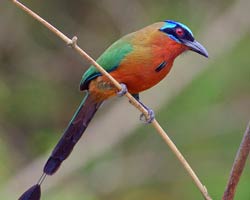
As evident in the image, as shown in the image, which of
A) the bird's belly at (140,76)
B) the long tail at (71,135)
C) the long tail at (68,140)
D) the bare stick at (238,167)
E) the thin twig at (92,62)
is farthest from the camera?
the bird's belly at (140,76)

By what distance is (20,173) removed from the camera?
246 inches

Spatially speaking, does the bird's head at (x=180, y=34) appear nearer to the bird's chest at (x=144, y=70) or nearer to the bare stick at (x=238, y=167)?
the bird's chest at (x=144, y=70)

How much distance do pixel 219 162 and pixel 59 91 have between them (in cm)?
149

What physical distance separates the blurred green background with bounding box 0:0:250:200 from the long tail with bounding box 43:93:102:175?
2900 mm

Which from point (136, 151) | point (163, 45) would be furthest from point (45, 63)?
point (163, 45)

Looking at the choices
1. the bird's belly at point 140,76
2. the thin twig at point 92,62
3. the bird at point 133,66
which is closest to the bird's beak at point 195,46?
the bird at point 133,66

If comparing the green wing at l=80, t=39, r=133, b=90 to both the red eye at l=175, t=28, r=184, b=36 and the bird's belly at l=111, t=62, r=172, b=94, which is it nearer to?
the bird's belly at l=111, t=62, r=172, b=94

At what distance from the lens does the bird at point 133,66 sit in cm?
297

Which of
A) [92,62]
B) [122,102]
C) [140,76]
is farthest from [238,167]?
[122,102]

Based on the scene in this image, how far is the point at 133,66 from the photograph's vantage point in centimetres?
300

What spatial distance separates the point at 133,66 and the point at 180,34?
22 centimetres

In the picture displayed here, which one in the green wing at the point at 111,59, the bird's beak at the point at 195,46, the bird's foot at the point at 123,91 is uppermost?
the green wing at the point at 111,59

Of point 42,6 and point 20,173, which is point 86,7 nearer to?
point 42,6

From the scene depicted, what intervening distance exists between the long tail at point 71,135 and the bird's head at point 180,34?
1.22ft
